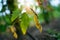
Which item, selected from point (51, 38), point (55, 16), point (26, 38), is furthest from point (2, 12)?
point (55, 16)

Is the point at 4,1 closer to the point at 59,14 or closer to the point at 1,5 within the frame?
the point at 1,5

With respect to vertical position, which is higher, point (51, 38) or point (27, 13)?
point (27, 13)

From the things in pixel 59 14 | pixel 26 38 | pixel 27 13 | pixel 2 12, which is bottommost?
pixel 59 14

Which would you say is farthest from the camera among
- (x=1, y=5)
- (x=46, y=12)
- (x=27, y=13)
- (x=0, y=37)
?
(x=46, y=12)

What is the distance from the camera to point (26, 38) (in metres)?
1.38

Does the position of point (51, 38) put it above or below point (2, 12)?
below

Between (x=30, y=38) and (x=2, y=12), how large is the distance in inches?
10.0

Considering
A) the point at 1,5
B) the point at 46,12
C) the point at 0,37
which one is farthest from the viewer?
the point at 46,12

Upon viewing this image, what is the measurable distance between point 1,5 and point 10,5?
69mm

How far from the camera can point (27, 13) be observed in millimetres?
933

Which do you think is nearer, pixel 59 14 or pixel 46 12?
pixel 46 12

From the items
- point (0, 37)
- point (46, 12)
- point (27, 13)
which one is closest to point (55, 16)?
point (46, 12)

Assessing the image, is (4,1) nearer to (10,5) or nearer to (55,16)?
(10,5)

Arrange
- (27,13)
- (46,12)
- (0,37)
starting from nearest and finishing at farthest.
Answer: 1. (27,13)
2. (0,37)
3. (46,12)
